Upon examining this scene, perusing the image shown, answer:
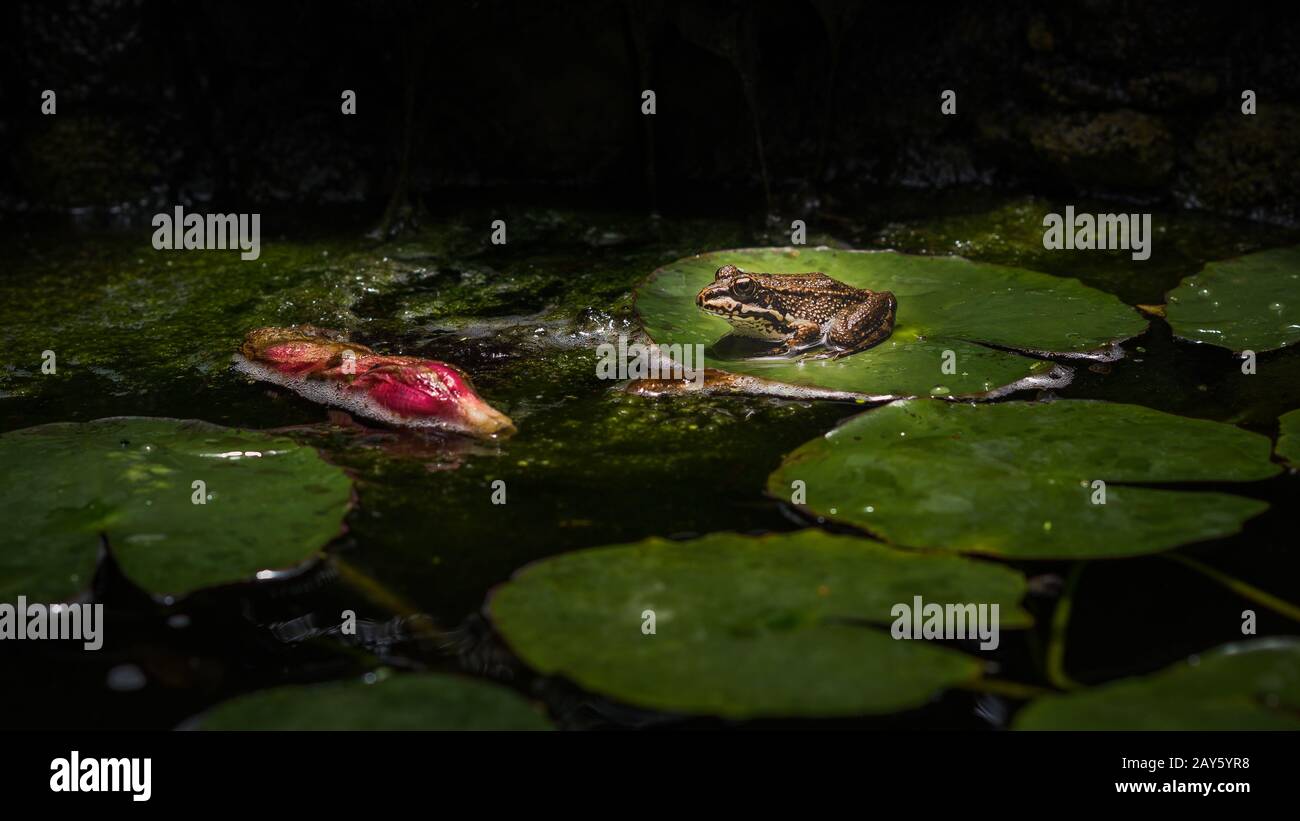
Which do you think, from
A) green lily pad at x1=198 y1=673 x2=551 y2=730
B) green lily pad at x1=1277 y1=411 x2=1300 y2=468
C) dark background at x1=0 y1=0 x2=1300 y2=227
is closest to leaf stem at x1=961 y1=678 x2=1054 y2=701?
green lily pad at x1=198 y1=673 x2=551 y2=730

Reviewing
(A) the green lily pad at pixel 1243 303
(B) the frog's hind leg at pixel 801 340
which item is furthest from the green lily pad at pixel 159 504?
(A) the green lily pad at pixel 1243 303

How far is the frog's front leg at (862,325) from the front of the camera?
3.40m

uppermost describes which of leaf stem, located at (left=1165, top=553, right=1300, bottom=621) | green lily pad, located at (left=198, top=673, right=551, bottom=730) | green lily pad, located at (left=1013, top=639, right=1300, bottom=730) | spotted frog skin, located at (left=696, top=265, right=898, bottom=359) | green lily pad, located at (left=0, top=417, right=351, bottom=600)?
spotted frog skin, located at (left=696, top=265, right=898, bottom=359)

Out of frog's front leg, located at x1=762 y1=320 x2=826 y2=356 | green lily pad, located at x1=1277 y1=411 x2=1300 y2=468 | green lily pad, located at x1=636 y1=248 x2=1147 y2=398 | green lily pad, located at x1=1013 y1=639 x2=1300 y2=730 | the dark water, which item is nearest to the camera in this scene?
green lily pad, located at x1=1013 y1=639 x2=1300 y2=730

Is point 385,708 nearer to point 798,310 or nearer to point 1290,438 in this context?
point 798,310

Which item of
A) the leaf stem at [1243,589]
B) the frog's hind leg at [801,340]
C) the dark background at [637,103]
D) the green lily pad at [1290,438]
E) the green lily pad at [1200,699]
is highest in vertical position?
the dark background at [637,103]

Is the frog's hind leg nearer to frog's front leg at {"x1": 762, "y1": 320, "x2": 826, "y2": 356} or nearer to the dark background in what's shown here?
frog's front leg at {"x1": 762, "y1": 320, "x2": 826, "y2": 356}

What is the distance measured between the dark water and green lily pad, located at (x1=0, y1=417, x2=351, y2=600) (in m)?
0.08

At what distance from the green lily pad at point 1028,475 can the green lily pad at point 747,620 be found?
18 centimetres

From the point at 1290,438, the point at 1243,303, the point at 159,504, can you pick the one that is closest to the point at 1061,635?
the point at 1290,438

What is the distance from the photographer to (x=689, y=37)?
5.36 m

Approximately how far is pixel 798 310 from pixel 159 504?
6.58 feet

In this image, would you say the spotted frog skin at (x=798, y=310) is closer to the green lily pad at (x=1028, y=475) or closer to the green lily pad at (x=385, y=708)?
the green lily pad at (x=1028, y=475)

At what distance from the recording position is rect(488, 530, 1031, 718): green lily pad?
184 centimetres
